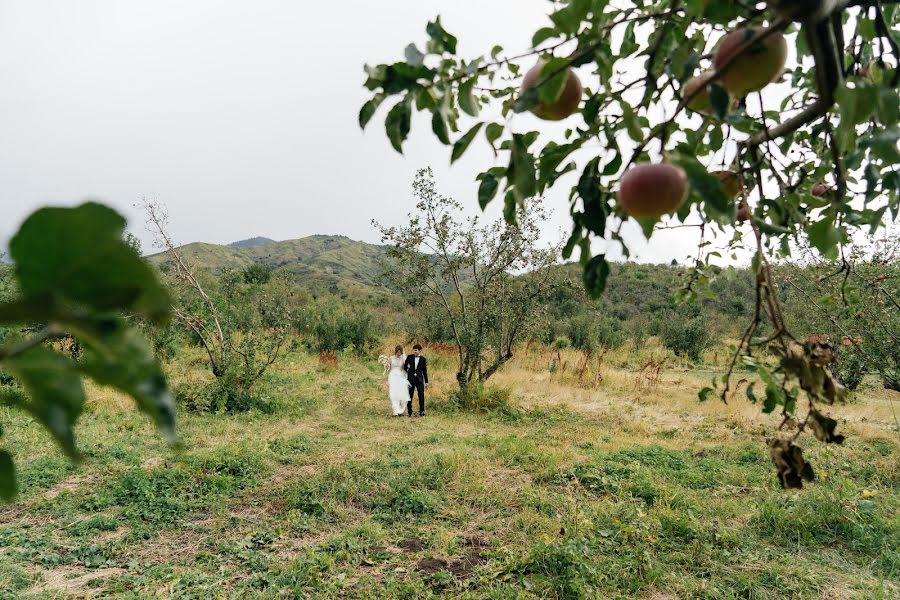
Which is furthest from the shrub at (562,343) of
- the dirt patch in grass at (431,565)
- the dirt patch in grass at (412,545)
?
the dirt patch in grass at (431,565)

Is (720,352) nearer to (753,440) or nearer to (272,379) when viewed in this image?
(753,440)

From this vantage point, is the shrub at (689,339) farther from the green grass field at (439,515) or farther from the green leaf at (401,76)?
the green leaf at (401,76)

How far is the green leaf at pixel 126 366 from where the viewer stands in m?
0.21

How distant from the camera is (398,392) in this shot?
7.11 metres

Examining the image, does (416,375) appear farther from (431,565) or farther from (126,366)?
(126,366)

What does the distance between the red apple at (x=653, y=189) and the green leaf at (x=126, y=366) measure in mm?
696

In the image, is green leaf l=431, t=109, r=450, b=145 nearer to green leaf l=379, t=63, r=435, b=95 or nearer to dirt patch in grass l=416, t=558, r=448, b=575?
green leaf l=379, t=63, r=435, b=95

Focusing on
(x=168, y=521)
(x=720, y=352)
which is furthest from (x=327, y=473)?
(x=720, y=352)

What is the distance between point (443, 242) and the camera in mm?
8023

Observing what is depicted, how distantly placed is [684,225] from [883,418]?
766 centimetres

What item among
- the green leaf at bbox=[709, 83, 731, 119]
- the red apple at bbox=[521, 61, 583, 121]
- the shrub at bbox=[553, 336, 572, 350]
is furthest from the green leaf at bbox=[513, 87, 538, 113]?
the shrub at bbox=[553, 336, 572, 350]

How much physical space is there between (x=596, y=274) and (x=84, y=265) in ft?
2.52

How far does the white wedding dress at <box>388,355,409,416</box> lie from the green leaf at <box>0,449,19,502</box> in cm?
689

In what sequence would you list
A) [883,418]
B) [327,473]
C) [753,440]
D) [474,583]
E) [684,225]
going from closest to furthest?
[684,225] → [474,583] → [327,473] → [753,440] → [883,418]
